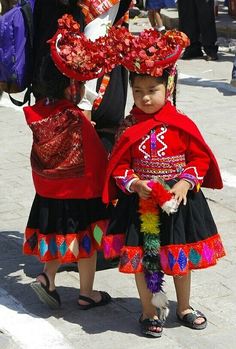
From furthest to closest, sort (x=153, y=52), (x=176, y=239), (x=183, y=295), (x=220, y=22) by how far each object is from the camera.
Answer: (x=220, y=22)
(x=183, y=295)
(x=176, y=239)
(x=153, y=52)

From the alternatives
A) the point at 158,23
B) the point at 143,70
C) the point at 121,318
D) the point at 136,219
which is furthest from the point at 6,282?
the point at 158,23

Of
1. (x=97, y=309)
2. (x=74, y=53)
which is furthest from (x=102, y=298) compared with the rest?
(x=74, y=53)

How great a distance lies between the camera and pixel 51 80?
179 inches

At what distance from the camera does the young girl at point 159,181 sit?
4.22 metres

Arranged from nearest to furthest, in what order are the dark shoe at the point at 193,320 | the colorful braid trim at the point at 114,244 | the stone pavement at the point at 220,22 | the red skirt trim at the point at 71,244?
1. the colorful braid trim at the point at 114,244
2. the dark shoe at the point at 193,320
3. the red skirt trim at the point at 71,244
4. the stone pavement at the point at 220,22

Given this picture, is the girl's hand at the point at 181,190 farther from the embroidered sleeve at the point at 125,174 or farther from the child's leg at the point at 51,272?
the child's leg at the point at 51,272

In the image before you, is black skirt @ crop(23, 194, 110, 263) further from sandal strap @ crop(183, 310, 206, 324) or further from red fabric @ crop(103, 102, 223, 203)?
sandal strap @ crop(183, 310, 206, 324)

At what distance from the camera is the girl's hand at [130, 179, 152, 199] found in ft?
13.6

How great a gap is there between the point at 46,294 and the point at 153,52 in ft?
4.61

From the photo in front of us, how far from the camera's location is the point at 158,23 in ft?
44.7

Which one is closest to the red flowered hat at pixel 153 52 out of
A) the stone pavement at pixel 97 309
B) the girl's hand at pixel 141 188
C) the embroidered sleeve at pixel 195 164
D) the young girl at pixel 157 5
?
the embroidered sleeve at pixel 195 164

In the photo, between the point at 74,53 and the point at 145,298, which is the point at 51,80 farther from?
the point at 145,298

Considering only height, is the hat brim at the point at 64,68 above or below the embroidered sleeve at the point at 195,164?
above

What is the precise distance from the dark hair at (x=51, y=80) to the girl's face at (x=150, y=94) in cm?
45
